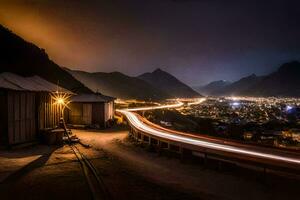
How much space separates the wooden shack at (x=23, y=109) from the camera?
20797 millimetres

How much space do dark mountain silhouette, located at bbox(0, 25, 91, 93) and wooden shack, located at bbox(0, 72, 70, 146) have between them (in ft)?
125

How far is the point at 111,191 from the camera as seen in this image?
12.3 meters

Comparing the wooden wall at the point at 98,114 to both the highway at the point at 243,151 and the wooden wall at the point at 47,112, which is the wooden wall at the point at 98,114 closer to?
the wooden wall at the point at 47,112

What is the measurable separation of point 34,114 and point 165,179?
538 inches

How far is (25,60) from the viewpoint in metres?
72.9

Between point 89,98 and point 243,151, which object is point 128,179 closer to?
point 243,151

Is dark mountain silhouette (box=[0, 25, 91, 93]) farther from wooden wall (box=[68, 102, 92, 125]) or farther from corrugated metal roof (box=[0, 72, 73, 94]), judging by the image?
corrugated metal roof (box=[0, 72, 73, 94])

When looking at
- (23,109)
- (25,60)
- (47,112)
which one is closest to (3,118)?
(23,109)

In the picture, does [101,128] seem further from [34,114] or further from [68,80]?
[68,80]

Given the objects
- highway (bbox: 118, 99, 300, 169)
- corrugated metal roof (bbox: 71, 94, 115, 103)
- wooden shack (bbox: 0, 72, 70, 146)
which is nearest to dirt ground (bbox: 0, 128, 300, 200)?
Result: highway (bbox: 118, 99, 300, 169)

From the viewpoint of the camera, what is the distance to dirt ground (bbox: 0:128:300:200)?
41.2 feet

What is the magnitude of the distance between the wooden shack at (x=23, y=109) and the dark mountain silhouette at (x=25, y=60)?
1498 inches

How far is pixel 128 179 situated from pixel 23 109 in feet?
39.2

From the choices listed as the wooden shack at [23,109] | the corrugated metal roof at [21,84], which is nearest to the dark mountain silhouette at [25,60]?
the corrugated metal roof at [21,84]
